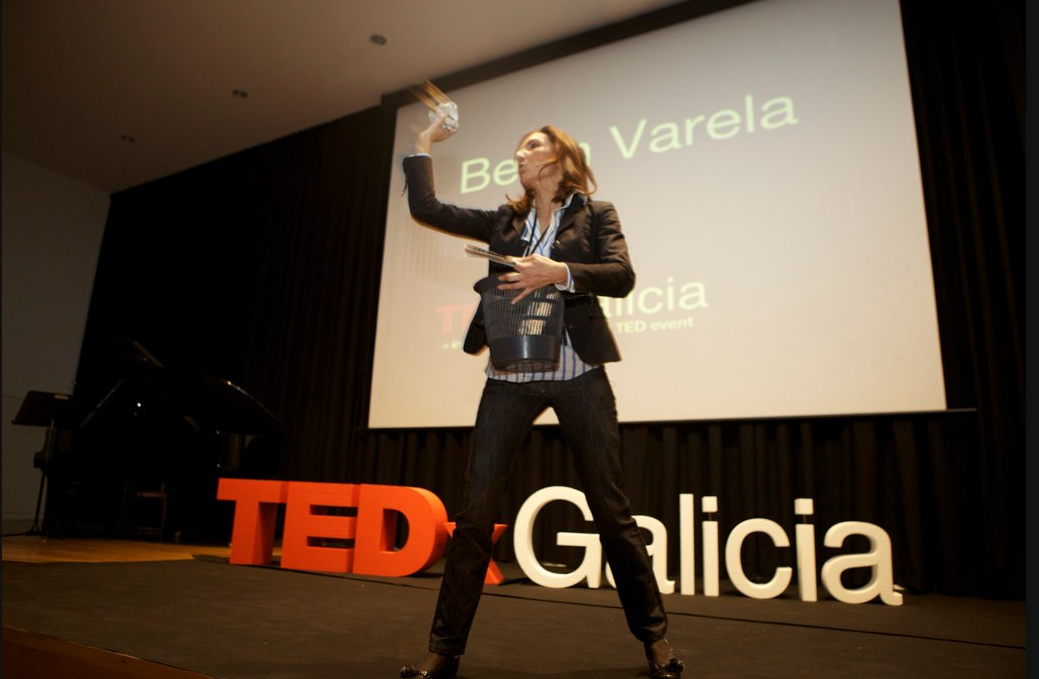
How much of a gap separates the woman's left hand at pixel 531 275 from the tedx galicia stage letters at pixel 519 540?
6.44 ft

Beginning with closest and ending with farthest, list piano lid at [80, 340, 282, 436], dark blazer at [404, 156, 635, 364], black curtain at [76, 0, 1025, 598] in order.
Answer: dark blazer at [404, 156, 635, 364]
black curtain at [76, 0, 1025, 598]
piano lid at [80, 340, 282, 436]

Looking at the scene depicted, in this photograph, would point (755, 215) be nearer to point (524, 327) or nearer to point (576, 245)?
point (576, 245)

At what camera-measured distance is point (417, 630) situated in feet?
7.09

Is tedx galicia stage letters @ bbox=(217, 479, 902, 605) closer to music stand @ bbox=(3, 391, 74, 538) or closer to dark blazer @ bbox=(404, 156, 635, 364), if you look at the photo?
dark blazer @ bbox=(404, 156, 635, 364)

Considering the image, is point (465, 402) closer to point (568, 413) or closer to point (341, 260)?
point (341, 260)

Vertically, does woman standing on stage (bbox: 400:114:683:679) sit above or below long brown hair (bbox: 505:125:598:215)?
below

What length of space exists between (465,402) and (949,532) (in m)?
2.84

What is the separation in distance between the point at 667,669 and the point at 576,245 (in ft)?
3.35

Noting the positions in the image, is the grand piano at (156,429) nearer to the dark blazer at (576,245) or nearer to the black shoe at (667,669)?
the dark blazer at (576,245)

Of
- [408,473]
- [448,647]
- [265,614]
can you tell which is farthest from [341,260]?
[448,647]

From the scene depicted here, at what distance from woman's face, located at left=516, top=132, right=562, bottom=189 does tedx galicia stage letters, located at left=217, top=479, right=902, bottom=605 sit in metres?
1.89

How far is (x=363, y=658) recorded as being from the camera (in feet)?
5.73

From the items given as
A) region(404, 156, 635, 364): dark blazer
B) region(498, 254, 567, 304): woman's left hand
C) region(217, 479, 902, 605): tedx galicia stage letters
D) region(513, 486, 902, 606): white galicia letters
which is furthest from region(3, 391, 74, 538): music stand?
region(498, 254, 567, 304): woman's left hand

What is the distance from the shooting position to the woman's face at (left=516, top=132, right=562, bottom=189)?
1786 millimetres
